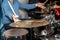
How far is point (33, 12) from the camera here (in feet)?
9.80

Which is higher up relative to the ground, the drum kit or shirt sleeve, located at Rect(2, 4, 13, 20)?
shirt sleeve, located at Rect(2, 4, 13, 20)

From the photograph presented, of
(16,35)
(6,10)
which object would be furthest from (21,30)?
(6,10)

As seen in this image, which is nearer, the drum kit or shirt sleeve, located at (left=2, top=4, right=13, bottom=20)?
the drum kit

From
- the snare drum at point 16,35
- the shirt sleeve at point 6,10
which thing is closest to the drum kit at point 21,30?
the snare drum at point 16,35

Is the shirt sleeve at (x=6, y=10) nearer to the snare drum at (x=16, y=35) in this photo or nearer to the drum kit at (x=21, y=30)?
the drum kit at (x=21, y=30)

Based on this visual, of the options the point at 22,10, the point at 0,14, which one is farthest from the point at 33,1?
the point at 0,14

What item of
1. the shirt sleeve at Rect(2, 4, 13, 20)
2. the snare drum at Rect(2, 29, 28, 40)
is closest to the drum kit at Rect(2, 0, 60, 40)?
the snare drum at Rect(2, 29, 28, 40)

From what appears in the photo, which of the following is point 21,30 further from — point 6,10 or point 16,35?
point 6,10

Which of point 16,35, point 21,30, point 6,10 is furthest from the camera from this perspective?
point 6,10

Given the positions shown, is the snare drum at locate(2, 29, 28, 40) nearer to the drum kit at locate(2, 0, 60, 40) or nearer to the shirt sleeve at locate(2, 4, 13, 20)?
the drum kit at locate(2, 0, 60, 40)

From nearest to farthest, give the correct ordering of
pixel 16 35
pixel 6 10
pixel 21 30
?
pixel 16 35
pixel 21 30
pixel 6 10

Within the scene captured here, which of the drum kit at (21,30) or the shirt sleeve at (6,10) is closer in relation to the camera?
the drum kit at (21,30)

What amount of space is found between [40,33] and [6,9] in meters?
0.68

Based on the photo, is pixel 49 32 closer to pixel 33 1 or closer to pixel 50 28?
pixel 50 28
